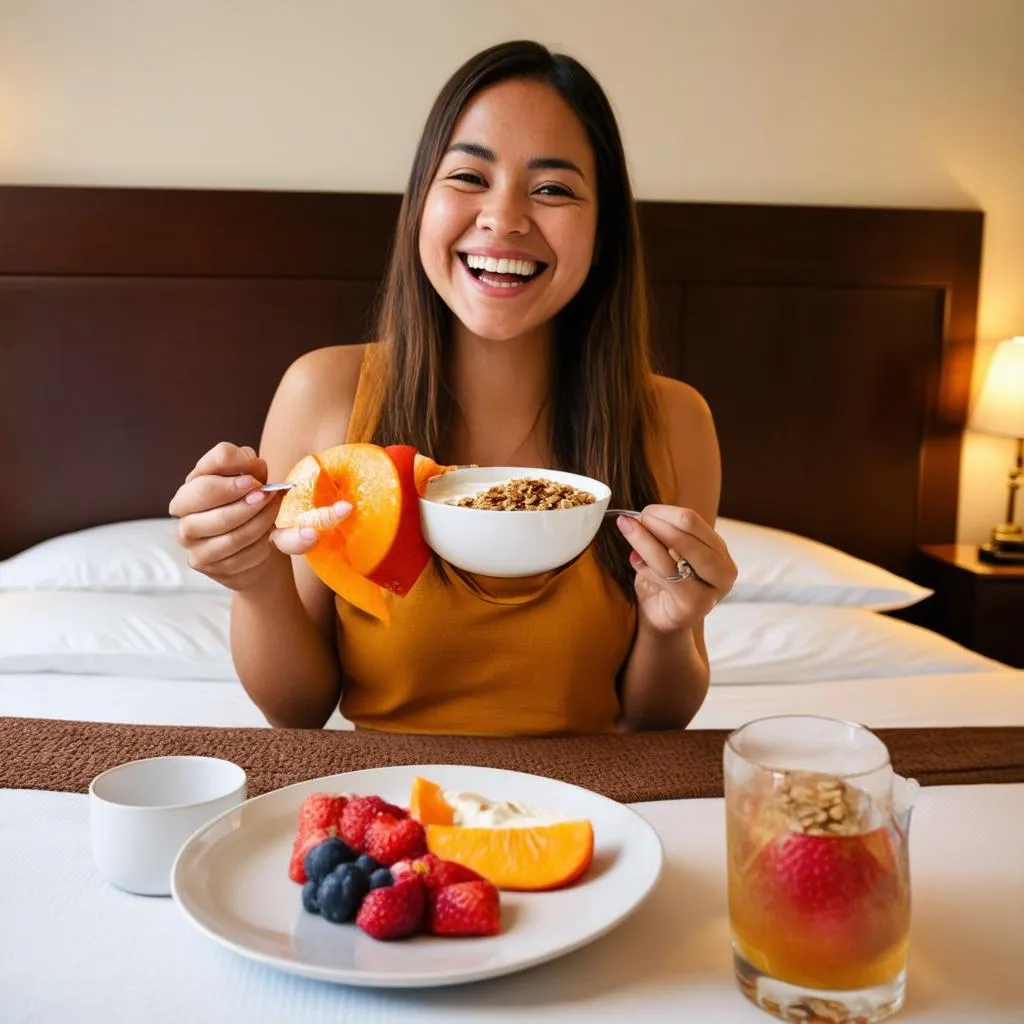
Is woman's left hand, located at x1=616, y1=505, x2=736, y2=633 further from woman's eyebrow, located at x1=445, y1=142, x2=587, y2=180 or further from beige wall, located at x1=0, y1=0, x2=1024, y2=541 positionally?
beige wall, located at x1=0, y1=0, x2=1024, y2=541

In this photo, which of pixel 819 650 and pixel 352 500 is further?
pixel 819 650

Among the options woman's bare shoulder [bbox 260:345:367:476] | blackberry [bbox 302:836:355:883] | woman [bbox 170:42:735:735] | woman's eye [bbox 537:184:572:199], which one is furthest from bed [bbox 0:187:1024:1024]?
woman's eye [bbox 537:184:572:199]

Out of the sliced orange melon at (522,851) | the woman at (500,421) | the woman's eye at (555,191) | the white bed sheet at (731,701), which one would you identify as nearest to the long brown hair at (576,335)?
the woman at (500,421)

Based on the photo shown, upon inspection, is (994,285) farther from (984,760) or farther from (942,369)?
(984,760)

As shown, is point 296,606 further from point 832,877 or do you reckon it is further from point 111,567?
point 111,567

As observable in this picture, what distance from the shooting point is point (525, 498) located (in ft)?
3.38

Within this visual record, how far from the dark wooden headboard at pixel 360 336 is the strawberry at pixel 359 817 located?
211 centimetres

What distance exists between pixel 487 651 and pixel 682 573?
15.2 inches

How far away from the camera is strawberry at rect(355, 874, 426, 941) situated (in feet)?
2.30

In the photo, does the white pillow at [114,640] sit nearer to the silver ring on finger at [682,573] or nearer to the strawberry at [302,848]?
the silver ring on finger at [682,573]

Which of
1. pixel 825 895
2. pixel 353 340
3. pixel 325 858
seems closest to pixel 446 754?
Answer: pixel 325 858

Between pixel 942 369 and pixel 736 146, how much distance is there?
30.5 inches

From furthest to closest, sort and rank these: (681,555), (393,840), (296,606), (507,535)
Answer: (296,606)
(681,555)
(507,535)
(393,840)

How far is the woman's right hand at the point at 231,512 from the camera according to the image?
3.21 feet
